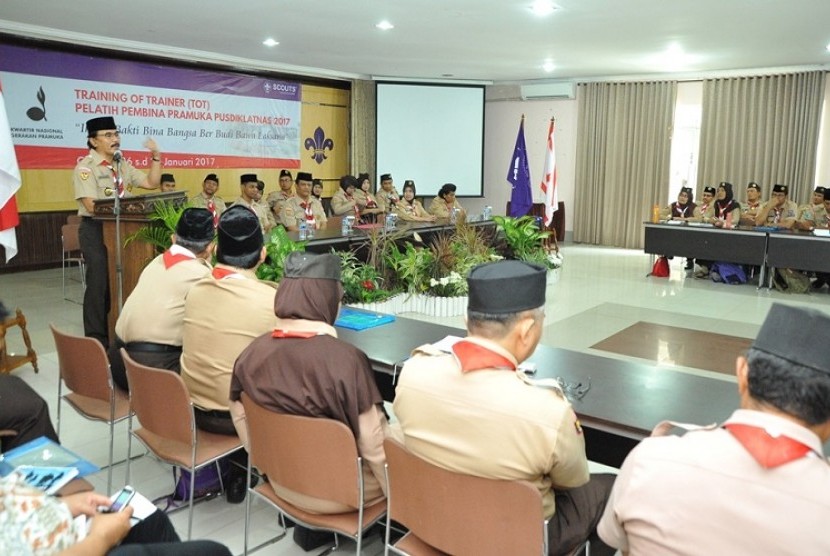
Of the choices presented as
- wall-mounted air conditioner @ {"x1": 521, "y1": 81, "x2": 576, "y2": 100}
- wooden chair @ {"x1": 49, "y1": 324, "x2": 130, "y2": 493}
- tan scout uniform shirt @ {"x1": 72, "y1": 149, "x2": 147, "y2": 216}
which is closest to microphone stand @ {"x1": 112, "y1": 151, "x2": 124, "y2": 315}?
tan scout uniform shirt @ {"x1": 72, "y1": 149, "x2": 147, "y2": 216}

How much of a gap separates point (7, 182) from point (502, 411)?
315 cm

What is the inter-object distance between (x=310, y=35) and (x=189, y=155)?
2.75 metres

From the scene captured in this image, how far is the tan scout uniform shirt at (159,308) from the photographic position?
9.71 ft

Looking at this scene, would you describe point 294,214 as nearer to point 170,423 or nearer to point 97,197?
point 97,197

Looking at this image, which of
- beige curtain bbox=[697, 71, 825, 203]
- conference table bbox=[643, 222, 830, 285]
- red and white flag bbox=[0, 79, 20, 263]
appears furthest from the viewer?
beige curtain bbox=[697, 71, 825, 203]

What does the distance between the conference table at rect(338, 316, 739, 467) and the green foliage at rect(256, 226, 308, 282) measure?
2.18 metres

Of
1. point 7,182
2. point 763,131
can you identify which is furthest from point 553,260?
point 7,182

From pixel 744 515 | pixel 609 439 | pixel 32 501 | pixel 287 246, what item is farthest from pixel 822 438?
pixel 287 246

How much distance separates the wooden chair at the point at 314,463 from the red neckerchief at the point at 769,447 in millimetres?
1040

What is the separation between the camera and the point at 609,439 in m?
2.24

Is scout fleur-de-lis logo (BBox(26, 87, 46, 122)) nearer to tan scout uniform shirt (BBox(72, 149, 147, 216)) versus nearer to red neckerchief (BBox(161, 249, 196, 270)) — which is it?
tan scout uniform shirt (BBox(72, 149, 147, 216))

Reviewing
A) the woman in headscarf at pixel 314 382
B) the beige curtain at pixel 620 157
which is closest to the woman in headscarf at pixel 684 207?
the beige curtain at pixel 620 157

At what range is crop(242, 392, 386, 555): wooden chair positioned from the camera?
196cm

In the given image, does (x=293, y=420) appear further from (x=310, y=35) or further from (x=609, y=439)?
(x=310, y=35)
